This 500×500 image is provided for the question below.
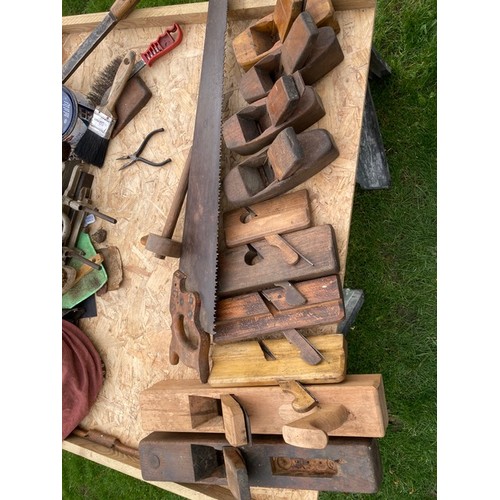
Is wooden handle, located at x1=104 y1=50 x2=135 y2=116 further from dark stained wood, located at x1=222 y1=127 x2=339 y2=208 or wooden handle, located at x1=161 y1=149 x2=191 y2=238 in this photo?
dark stained wood, located at x1=222 y1=127 x2=339 y2=208

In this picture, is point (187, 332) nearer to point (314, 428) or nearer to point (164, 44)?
point (314, 428)

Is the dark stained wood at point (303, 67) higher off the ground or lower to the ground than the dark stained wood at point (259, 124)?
higher

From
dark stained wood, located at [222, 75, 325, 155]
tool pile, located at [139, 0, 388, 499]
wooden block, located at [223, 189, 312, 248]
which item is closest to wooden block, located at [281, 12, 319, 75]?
tool pile, located at [139, 0, 388, 499]

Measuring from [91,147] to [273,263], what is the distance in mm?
1194

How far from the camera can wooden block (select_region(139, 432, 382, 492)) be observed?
7.11ft

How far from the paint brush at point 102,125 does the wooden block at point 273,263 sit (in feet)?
3.04

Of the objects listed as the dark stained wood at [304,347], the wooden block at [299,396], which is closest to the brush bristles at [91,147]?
the dark stained wood at [304,347]

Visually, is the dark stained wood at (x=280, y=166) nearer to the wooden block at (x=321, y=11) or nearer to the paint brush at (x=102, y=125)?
the wooden block at (x=321, y=11)

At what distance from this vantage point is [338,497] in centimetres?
358

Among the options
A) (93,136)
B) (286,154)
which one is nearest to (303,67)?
(286,154)

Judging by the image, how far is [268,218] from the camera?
2.39m

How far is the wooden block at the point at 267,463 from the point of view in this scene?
2.17 metres
